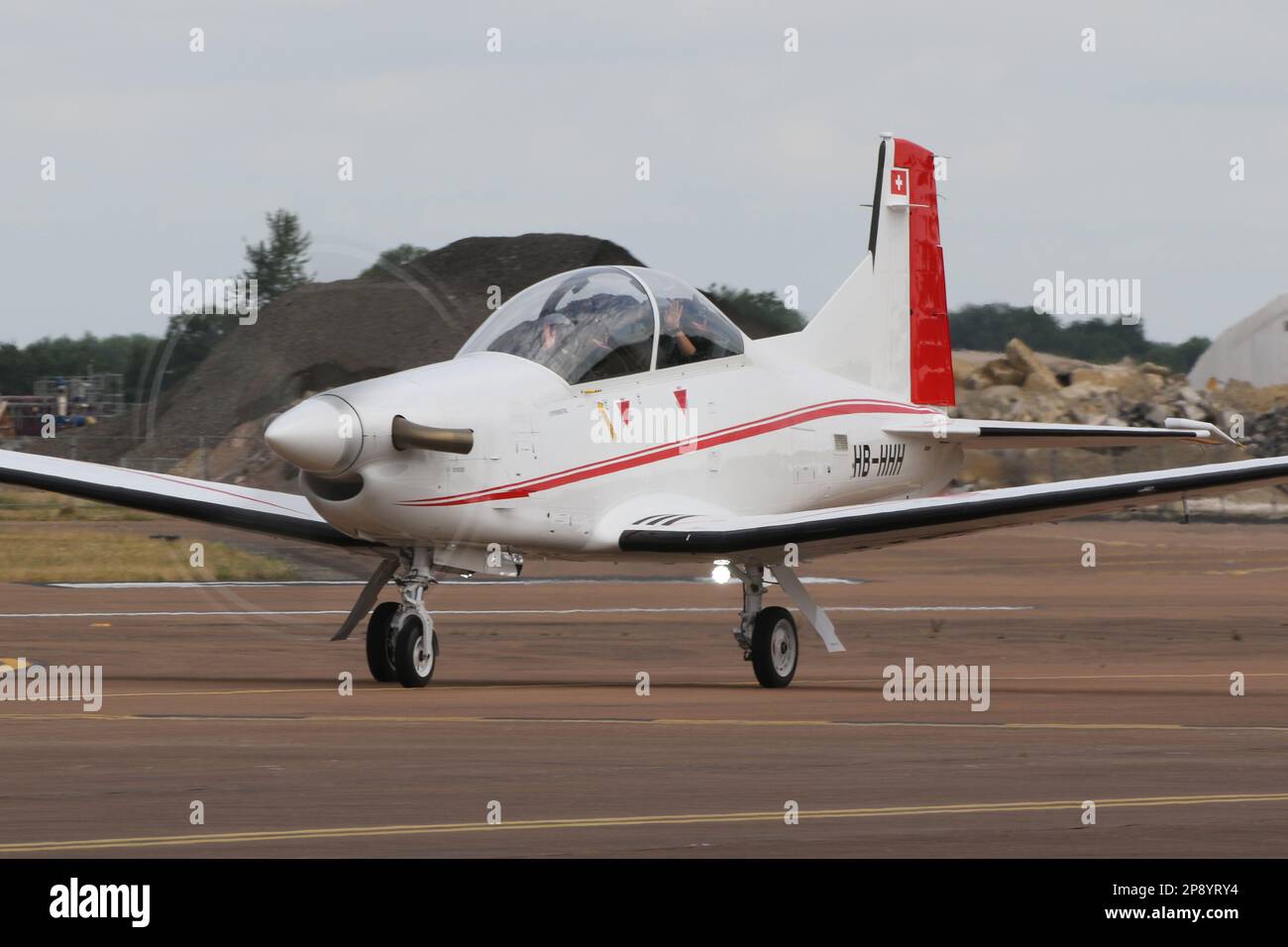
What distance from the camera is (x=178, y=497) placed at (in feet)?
51.8

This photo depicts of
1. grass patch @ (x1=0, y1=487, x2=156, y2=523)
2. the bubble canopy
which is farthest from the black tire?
grass patch @ (x1=0, y1=487, x2=156, y2=523)

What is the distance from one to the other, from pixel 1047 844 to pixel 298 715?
5.90 metres

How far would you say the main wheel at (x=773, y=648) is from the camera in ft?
50.8

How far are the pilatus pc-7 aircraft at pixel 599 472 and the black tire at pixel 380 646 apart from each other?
0.02 metres

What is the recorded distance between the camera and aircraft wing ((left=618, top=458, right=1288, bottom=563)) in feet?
48.6

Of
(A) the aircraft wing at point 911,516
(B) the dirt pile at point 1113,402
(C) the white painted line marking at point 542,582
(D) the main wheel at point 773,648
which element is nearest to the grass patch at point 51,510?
(C) the white painted line marking at point 542,582

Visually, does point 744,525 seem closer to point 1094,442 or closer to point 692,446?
point 692,446

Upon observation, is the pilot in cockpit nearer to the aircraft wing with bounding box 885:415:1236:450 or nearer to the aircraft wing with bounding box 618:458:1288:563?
the aircraft wing with bounding box 618:458:1288:563

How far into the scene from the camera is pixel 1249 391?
180ft

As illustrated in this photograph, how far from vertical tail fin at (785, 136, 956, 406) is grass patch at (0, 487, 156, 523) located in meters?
20.3

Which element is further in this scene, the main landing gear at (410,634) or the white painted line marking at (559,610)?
the white painted line marking at (559,610)

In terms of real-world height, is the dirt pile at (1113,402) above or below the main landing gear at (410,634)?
above

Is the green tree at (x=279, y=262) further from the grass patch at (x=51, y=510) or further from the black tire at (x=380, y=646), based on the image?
the grass patch at (x=51, y=510)

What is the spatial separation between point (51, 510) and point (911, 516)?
2684cm
